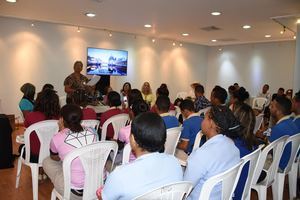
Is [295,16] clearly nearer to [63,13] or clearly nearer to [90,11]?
[90,11]

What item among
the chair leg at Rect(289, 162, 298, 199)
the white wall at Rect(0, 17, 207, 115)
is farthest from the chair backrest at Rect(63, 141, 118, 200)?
the white wall at Rect(0, 17, 207, 115)

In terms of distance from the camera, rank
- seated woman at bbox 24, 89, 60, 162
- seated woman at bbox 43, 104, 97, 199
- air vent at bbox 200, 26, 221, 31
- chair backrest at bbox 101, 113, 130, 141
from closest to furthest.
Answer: seated woman at bbox 43, 104, 97, 199
seated woman at bbox 24, 89, 60, 162
chair backrest at bbox 101, 113, 130, 141
air vent at bbox 200, 26, 221, 31

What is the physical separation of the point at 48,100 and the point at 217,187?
2.38m

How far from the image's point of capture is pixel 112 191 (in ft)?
4.77

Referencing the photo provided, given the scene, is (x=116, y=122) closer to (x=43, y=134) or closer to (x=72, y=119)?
(x=43, y=134)

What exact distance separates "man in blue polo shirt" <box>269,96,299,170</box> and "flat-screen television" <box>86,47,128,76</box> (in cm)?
620

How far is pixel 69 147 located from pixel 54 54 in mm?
6161

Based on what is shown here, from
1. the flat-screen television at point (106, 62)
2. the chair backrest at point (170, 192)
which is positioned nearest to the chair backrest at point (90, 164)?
the chair backrest at point (170, 192)

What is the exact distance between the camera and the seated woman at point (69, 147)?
2.34 meters

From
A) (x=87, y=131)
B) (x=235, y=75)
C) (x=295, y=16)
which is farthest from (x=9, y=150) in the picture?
(x=235, y=75)

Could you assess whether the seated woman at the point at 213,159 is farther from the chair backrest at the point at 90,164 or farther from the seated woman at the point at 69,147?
the seated woman at the point at 69,147

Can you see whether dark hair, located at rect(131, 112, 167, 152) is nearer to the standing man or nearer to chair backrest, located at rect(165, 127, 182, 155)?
chair backrest, located at rect(165, 127, 182, 155)

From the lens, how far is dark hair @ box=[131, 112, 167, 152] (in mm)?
1597

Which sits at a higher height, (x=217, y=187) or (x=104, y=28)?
(x=104, y=28)
